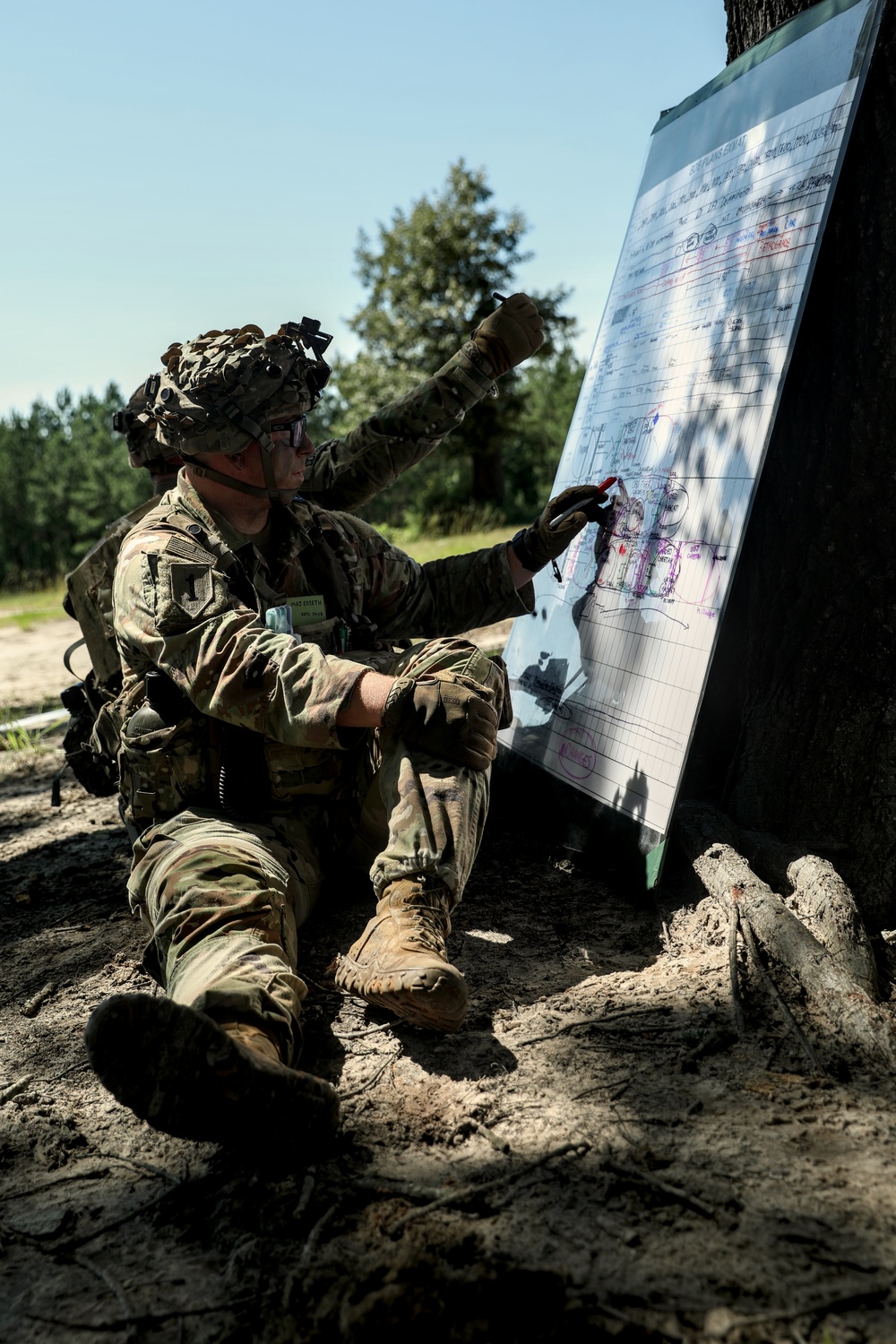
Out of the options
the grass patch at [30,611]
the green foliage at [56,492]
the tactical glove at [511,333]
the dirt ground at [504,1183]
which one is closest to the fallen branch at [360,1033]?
the dirt ground at [504,1183]

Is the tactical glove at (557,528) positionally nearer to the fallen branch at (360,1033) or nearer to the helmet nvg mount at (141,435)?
the helmet nvg mount at (141,435)

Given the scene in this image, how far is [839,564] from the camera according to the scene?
105 inches

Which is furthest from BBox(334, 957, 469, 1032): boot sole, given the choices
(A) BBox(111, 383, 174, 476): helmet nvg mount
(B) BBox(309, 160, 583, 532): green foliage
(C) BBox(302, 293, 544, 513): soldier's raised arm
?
(B) BBox(309, 160, 583, 532): green foliage

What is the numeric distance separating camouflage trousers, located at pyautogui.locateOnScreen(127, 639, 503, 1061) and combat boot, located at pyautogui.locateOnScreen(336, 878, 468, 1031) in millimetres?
61

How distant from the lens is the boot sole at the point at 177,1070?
5.66 feet

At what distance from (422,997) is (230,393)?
180 centimetres

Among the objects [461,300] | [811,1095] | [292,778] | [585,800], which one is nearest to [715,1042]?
[811,1095]

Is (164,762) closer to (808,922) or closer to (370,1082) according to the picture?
(370,1082)

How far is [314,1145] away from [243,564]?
5.51 feet

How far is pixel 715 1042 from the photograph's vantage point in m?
2.14

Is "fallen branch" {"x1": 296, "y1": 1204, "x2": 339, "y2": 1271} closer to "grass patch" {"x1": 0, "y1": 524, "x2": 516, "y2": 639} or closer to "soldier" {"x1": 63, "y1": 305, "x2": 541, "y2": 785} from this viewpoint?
"soldier" {"x1": 63, "y1": 305, "x2": 541, "y2": 785}

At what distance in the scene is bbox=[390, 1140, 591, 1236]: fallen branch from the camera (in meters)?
1.67

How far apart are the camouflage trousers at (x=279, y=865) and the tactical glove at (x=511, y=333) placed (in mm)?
1368

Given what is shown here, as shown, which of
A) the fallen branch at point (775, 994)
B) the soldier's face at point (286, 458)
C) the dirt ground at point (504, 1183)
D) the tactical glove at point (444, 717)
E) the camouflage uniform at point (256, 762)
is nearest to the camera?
the dirt ground at point (504, 1183)
